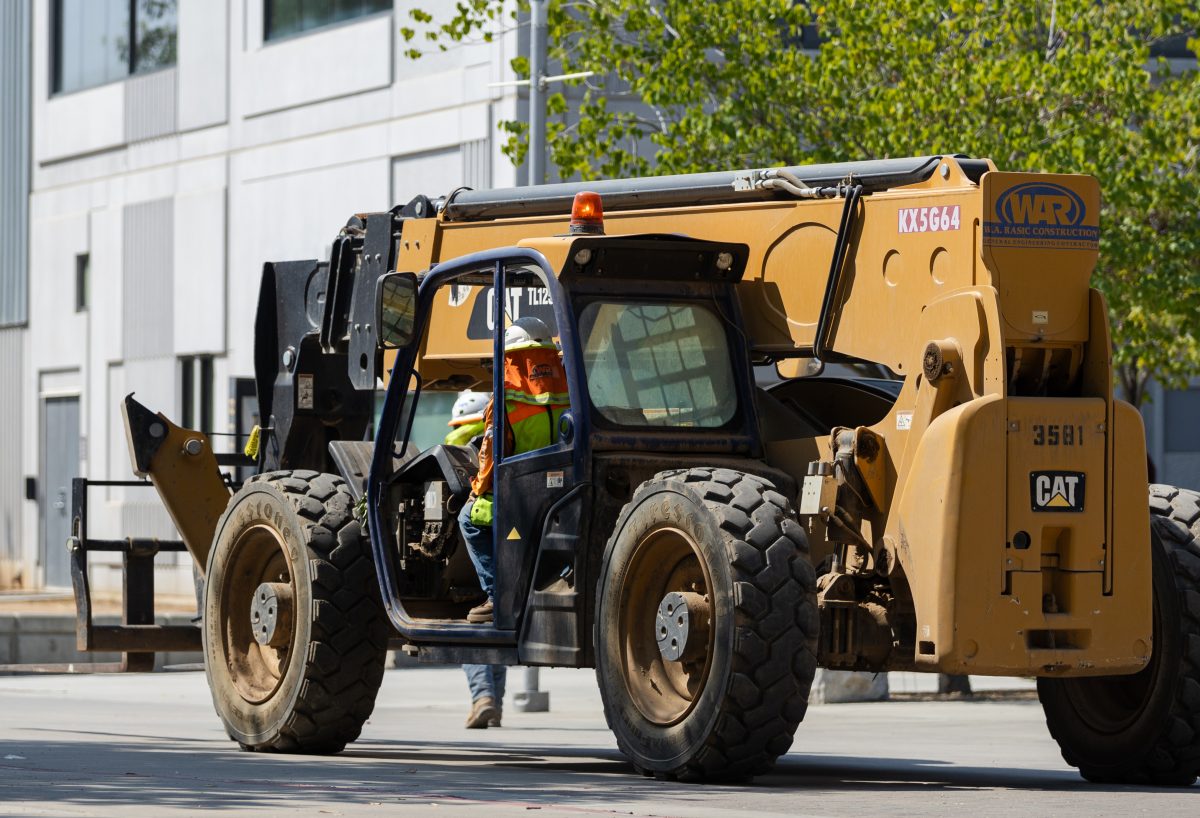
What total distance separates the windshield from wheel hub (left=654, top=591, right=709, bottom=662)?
106cm

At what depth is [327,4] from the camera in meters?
31.9

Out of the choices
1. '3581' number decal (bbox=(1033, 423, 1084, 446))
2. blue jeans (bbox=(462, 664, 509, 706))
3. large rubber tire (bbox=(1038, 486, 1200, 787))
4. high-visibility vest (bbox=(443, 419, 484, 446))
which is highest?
high-visibility vest (bbox=(443, 419, 484, 446))

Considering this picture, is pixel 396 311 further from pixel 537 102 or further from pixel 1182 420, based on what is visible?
pixel 1182 420

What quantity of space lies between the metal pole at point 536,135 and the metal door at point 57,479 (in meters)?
17.7

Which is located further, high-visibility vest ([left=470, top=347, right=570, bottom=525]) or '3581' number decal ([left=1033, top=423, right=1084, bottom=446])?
high-visibility vest ([left=470, top=347, right=570, bottom=525])

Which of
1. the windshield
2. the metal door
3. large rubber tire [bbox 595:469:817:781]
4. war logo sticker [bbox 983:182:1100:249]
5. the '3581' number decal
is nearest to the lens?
large rubber tire [bbox 595:469:817:781]

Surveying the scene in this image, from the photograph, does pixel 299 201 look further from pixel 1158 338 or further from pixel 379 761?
pixel 379 761

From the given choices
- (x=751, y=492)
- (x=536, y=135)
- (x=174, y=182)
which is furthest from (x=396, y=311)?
(x=174, y=182)

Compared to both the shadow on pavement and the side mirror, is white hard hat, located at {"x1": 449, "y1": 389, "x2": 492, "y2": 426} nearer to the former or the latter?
the side mirror

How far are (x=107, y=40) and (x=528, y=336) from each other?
27.3 m

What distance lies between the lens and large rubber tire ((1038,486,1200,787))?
35.5 ft

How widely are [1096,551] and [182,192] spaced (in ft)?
85.6

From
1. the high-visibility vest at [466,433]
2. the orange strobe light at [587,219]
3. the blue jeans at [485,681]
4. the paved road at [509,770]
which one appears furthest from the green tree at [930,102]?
the orange strobe light at [587,219]

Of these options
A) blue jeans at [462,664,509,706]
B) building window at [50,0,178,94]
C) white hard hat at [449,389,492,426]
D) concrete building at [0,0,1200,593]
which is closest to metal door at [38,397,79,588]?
concrete building at [0,0,1200,593]
